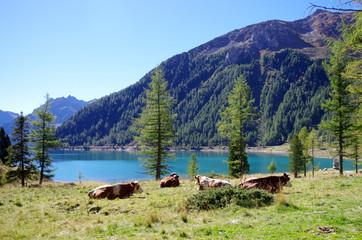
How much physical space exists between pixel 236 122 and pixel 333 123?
36.1 ft

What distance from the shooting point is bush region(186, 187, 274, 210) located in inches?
355

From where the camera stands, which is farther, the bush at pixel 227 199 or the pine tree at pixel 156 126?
the pine tree at pixel 156 126

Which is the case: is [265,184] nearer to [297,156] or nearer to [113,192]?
[113,192]

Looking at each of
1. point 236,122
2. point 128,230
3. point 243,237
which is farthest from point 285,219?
point 236,122

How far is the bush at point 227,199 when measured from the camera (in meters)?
9.02

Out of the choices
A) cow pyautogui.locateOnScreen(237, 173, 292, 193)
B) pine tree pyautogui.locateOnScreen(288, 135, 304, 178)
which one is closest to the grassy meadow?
cow pyautogui.locateOnScreen(237, 173, 292, 193)

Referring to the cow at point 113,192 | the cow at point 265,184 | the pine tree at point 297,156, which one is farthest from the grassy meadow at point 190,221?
the pine tree at point 297,156

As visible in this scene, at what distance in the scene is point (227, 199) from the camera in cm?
944

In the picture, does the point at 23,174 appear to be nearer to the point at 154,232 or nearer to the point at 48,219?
the point at 48,219

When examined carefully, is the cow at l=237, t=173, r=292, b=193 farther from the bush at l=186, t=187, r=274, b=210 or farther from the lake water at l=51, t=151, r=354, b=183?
the lake water at l=51, t=151, r=354, b=183

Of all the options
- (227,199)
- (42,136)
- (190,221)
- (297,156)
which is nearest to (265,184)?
(227,199)

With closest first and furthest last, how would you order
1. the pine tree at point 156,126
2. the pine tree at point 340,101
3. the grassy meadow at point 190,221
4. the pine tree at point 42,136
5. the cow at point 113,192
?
the grassy meadow at point 190,221 < the cow at point 113,192 < the pine tree at point 340,101 < the pine tree at point 156,126 < the pine tree at point 42,136

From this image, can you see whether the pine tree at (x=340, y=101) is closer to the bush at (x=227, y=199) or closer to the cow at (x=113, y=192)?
the bush at (x=227, y=199)

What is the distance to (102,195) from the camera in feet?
39.1
